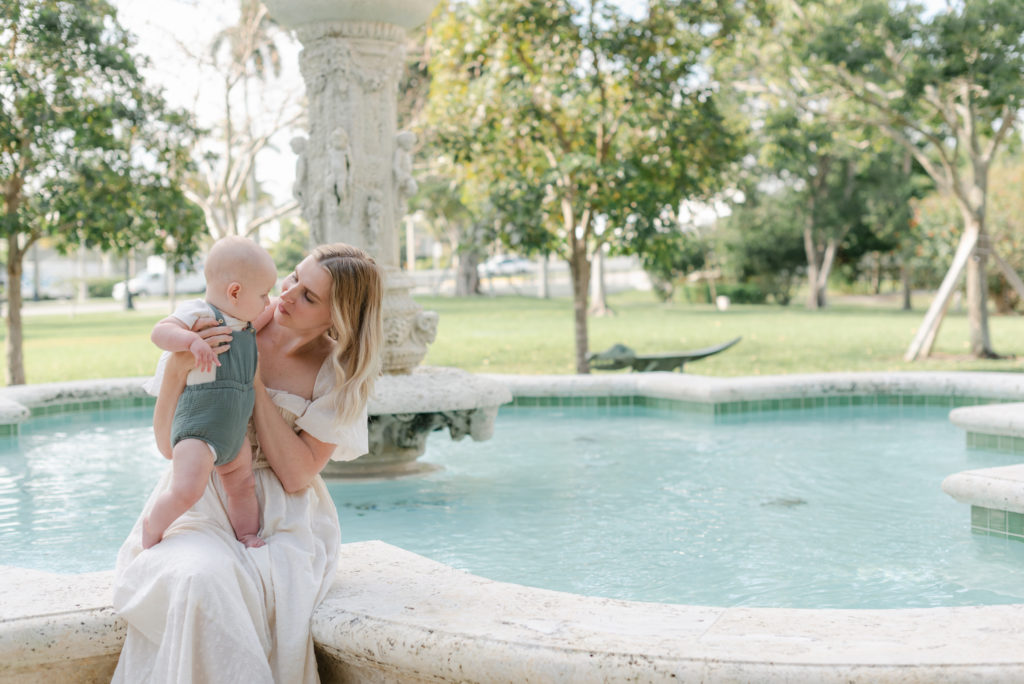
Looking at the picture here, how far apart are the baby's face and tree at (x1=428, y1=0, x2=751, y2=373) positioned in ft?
26.2

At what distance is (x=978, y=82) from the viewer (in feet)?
39.5

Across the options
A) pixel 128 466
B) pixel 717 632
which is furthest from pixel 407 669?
pixel 128 466

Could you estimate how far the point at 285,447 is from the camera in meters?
2.90

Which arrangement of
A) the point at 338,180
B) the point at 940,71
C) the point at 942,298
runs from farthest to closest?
the point at 942,298
the point at 940,71
the point at 338,180

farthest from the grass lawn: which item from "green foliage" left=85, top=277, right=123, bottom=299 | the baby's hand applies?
"green foliage" left=85, top=277, right=123, bottom=299

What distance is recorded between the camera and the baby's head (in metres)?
2.73

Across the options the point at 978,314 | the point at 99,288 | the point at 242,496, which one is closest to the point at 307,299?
the point at 242,496

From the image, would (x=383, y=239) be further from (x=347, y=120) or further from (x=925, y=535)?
(x=925, y=535)

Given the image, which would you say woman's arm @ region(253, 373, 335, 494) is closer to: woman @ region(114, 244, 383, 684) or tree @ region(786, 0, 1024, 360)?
woman @ region(114, 244, 383, 684)

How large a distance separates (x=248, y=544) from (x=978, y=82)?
37.9 ft

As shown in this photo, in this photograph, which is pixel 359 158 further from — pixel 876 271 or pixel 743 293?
pixel 876 271

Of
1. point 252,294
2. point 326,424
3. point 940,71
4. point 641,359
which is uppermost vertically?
point 940,71

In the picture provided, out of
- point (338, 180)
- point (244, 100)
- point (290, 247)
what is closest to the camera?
point (338, 180)

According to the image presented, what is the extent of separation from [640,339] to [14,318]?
36.0ft
